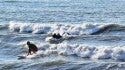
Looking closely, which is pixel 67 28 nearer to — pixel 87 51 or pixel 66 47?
pixel 66 47

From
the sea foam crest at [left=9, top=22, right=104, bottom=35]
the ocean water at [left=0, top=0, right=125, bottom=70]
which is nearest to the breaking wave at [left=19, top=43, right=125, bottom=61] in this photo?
the ocean water at [left=0, top=0, right=125, bottom=70]

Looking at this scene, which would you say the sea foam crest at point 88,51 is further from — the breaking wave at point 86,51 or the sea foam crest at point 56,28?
the sea foam crest at point 56,28

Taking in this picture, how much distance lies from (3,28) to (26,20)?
6.35 m

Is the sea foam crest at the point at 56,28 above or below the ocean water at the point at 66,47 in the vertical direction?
above

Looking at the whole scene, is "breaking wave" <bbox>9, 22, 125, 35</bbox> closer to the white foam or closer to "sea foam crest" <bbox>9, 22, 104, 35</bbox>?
"sea foam crest" <bbox>9, 22, 104, 35</bbox>

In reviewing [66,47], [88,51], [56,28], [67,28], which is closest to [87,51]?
[88,51]

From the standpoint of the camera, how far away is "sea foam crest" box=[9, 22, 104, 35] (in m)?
35.2

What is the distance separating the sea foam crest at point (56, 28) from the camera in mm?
35150

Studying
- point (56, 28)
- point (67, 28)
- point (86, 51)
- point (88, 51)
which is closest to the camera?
point (88, 51)

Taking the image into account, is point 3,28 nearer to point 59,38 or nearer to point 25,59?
point 59,38

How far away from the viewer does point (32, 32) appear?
3594 centimetres

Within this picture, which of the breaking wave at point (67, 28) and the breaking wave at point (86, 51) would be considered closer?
the breaking wave at point (86, 51)

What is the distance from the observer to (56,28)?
36906 mm

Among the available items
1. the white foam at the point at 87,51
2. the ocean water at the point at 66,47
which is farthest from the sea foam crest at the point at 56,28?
the white foam at the point at 87,51
